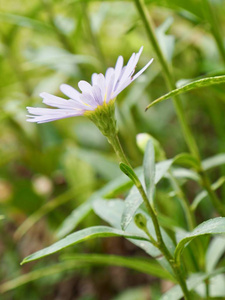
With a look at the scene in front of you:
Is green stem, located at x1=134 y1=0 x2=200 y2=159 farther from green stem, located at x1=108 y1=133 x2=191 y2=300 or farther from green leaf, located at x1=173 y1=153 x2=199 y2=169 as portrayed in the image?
green stem, located at x1=108 y1=133 x2=191 y2=300

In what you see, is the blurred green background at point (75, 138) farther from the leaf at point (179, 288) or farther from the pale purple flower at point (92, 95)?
the pale purple flower at point (92, 95)

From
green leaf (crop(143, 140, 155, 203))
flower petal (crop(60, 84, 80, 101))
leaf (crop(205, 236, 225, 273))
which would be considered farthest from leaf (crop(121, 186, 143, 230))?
leaf (crop(205, 236, 225, 273))

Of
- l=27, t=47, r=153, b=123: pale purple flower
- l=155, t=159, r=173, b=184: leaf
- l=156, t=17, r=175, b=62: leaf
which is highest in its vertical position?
l=156, t=17, r=175, b=62: leaf

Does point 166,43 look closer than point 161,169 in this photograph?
No

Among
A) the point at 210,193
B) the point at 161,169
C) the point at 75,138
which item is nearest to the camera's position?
the point at 161,169

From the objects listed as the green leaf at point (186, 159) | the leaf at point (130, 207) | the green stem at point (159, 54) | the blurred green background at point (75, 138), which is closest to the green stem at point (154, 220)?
the leaf at point (130, 207)

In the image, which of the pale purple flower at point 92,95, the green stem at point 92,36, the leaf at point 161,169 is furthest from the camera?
the green stem at point 92,36

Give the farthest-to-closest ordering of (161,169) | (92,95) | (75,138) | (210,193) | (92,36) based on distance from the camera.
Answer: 1. (75,138)
2. (92,36)
3. (210,193)
4. (161,169)
5. (92,95)

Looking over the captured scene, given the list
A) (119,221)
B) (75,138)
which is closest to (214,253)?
(119,221)

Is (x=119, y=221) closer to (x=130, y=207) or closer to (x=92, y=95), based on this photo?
(x=130, y=207)

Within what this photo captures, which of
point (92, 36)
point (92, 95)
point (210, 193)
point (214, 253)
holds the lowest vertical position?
point (214, 253)

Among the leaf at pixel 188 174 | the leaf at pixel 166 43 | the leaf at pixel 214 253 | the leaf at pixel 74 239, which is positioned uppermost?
the leaf at pixel 166 43
